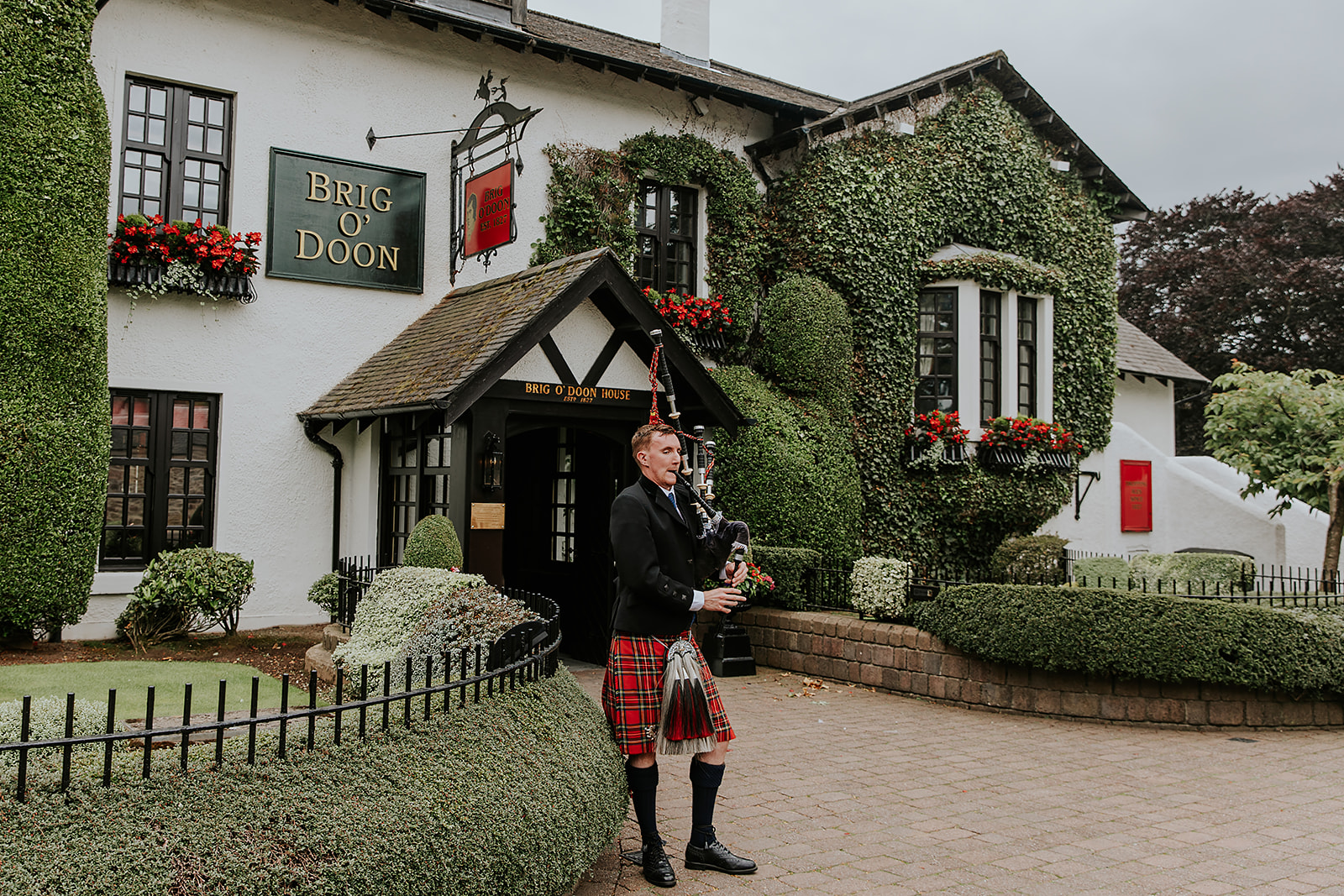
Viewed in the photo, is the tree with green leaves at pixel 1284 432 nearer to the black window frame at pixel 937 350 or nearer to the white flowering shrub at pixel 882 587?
the black window frame at pixel 937 350

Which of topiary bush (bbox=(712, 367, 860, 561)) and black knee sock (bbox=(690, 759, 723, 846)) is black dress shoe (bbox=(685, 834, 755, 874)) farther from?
topiary bush (bbox=(712, 367, 860, 561))

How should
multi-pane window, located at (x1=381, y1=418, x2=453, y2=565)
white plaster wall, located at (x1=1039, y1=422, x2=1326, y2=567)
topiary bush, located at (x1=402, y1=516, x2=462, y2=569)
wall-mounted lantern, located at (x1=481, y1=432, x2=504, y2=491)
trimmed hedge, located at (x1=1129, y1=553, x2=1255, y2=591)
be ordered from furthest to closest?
white plaster wall, located at (x1=1039, y1=422, x2=1326, y2=567)
trimmed hedge, located at (x1=1129, y1=553, x2=1255, y2=591)
multi-pane window, located at (x1=381, y1=418, x2=453, y2=565)
wall-mounted lantern, located at (x1=481, y1=432, x2=504, y2=491)
topiary bush, located at (x1=402, y1=516, x2=462, y2=569)

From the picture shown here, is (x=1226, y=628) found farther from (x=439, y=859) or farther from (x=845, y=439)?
(x=439, y=859)

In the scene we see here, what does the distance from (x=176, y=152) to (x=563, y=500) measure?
5805 millimetres

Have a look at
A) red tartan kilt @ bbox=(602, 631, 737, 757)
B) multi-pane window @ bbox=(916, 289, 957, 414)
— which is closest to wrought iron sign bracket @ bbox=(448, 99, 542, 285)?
multi-pane window @ bbox=(916, 289, 957, 414)


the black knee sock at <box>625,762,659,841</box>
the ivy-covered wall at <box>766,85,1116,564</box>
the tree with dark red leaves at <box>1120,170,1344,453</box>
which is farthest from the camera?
the tree with dark red leaves at <box>1120,170,1344,453</box>

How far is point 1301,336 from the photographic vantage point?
32.5 metres

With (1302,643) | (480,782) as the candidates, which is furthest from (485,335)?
(1302,643)

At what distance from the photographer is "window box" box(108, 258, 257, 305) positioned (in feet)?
35.0

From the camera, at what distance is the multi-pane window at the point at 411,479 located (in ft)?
34.2

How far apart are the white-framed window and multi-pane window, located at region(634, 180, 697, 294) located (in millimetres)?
3913

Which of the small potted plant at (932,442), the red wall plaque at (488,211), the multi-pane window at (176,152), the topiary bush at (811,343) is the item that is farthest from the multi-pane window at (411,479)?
the small potted plant at (932,442)

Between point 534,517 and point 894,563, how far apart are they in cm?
475

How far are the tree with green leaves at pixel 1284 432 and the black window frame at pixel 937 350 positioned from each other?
3.88 metres
